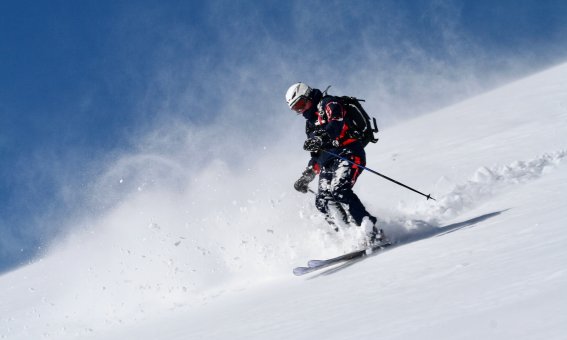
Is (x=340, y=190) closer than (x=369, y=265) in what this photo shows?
No

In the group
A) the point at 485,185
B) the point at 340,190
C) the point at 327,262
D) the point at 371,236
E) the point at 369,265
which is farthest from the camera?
the point at 485,185

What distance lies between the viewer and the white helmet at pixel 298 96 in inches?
316

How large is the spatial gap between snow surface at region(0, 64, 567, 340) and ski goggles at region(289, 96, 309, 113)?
1900mm

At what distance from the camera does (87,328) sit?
27.2 ft

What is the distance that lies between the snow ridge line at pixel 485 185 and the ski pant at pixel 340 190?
5.20ft

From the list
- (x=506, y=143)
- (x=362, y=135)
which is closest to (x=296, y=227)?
(x=362, y=135)

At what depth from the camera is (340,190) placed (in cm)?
765

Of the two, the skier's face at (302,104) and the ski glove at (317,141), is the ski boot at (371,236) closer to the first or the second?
the ski glove at (317,141)

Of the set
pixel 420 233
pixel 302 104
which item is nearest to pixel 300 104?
pixel 302 104

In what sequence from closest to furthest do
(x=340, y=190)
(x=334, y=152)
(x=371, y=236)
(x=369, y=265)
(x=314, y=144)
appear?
(x=369, y=265) → (x=371, y=236) → (x=340, y=190) → (x=314, y=144) → (x=334, y=152)

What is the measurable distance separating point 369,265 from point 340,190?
1701 mm

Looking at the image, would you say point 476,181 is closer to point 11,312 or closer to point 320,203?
point 320,203

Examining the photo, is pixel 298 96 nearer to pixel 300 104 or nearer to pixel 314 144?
pixel 300 104

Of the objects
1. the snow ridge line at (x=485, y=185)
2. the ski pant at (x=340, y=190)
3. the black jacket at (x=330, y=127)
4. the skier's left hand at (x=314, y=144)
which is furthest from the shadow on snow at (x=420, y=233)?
the skier's left hand at (x=314, y=144)
